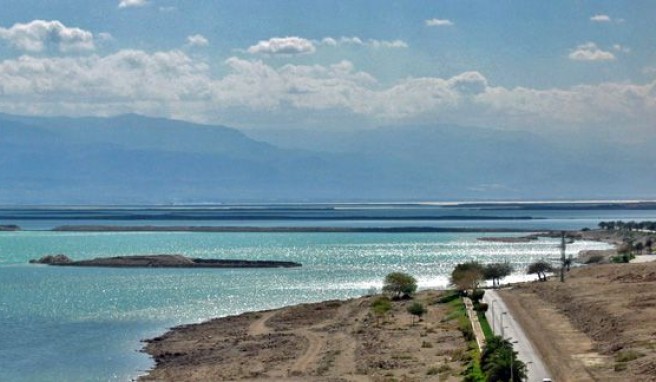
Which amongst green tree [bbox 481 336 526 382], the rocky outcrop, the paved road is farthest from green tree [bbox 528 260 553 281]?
the rocky outcrop

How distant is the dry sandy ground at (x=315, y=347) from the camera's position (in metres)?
41.0

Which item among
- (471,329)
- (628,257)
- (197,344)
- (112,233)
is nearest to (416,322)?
(471,329)

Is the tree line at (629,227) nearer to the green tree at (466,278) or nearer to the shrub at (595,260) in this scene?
the shrub at (595,260)

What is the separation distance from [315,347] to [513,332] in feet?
30.3

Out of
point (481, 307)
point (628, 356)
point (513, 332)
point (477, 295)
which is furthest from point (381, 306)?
point (628, 356)

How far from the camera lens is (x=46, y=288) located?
80062 mm

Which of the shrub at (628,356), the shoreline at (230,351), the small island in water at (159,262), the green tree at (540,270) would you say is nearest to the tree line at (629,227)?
the small island in water at (159,262)

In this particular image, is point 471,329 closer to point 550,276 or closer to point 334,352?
point 334,352

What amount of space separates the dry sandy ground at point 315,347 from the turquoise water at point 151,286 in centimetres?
213

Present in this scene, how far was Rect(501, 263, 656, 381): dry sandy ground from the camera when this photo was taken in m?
35.2

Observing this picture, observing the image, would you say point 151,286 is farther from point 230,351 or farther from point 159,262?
point 230,351

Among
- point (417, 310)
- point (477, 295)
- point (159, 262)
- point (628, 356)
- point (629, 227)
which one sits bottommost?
point (159, 262)

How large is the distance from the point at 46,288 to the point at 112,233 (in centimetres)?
11457

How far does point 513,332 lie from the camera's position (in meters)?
44.8
